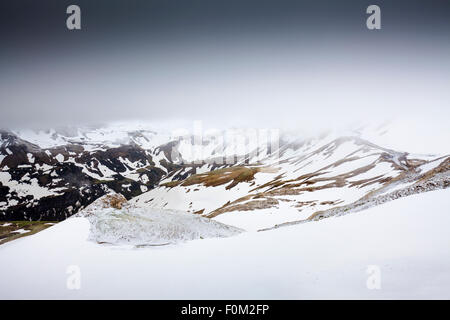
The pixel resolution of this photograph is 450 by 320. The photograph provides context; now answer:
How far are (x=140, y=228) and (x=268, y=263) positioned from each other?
Answer: 9.14 metres

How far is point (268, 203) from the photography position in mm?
49531

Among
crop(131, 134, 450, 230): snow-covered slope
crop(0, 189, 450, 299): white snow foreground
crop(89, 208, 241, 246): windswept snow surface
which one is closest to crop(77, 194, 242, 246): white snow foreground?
crop(89, 208, 241, 246): windswept snow surface

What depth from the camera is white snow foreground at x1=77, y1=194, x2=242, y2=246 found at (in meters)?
15.2

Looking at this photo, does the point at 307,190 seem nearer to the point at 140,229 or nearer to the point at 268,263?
the point at 140,229

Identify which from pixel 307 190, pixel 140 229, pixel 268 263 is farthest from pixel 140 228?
pixel 307 190

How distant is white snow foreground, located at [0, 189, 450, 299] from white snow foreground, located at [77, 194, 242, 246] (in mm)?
1123

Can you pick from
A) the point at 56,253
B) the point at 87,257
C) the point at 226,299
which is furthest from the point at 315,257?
the point at 56,253

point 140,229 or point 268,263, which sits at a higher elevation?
point 268,263

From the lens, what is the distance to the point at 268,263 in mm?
11375

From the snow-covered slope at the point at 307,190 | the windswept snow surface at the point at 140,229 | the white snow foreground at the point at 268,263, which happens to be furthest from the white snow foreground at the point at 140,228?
the snow-covered slope at the point at 307,190

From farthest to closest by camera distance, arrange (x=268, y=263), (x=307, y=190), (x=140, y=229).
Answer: (x=307, y=190), (x=140, y=229), (x=268, y=263)

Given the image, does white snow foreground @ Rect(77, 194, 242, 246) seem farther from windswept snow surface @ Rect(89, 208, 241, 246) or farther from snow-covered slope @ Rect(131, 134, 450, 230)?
snow-covered slope @ Rect(131, 134, 450, 230)

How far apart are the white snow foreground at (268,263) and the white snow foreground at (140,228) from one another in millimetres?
1123

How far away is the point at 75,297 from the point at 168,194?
11123 centimetres
